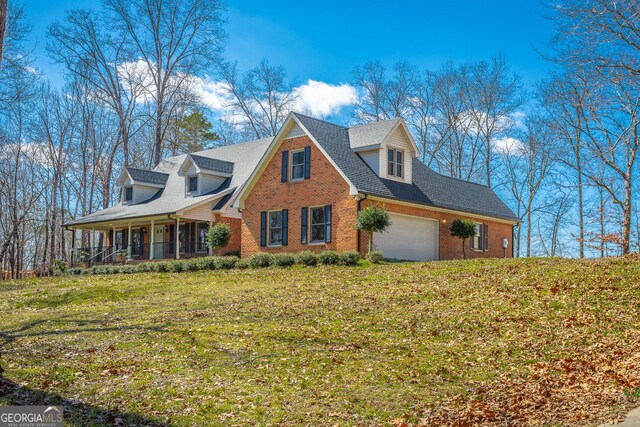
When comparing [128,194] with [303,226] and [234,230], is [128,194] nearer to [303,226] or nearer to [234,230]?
[234,230]

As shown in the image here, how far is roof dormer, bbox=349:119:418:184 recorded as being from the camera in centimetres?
2586

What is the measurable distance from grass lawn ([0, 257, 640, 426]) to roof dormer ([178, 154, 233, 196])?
14739 mm

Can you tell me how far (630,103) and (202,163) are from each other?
19896mm

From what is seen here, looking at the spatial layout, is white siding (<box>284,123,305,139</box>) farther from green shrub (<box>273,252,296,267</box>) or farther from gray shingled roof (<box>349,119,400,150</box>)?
green shrub (<box>273,252,296,267</box>)

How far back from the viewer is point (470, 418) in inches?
299

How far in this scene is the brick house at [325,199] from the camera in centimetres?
2455

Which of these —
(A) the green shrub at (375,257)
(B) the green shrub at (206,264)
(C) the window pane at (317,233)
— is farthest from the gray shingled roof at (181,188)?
(A) the green shrub at (375,257)

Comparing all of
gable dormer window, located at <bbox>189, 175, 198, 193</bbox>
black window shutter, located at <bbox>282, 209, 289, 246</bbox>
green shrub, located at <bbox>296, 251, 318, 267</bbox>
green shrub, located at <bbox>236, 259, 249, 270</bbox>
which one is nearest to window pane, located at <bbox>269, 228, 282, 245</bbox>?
black window shutter, located at <bbox>282, 209, 289, 246</bbox>

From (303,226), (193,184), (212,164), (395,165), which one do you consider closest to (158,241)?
(193,184)

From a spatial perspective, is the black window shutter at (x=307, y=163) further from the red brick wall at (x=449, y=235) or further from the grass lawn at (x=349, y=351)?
the grass lawn at (x=349, y=351)

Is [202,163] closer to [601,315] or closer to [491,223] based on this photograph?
[491,223]

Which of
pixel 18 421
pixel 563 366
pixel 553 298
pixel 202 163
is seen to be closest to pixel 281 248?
pixel 202 163

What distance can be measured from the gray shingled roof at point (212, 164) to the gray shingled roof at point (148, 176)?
4.93m

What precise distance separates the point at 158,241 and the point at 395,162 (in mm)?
15767
